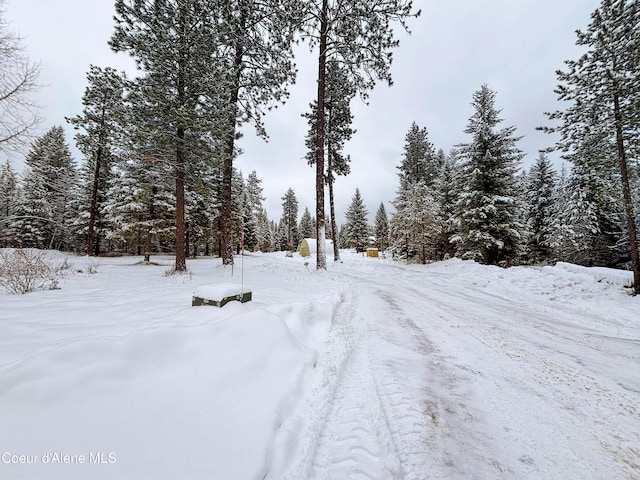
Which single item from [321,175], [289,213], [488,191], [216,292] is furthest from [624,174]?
[289,213]

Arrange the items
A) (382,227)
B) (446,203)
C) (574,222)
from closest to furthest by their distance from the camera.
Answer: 1. (574,222)
2. (446,203)
3. (382,227)

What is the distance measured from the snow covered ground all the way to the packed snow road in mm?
14

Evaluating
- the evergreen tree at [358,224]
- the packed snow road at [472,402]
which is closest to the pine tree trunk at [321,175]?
the packed snow road at [472,402]

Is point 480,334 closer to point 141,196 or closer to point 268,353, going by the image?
point 268,353

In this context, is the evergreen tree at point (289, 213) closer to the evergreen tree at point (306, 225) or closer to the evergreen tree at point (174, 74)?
the evergreen tree at point (306, 225)

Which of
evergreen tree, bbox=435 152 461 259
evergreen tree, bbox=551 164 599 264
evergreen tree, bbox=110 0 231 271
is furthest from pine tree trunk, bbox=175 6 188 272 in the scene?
evergreen tree, bbox=551 164 599 264

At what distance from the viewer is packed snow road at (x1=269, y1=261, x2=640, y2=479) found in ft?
5.30

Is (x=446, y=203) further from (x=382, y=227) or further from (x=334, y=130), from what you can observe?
(x=382, y=227)

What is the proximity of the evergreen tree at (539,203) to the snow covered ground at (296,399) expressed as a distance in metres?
23.0

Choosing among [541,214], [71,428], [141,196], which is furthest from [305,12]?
[541,214]

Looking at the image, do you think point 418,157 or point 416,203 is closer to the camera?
point 416,203

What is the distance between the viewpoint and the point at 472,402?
225 centimetres

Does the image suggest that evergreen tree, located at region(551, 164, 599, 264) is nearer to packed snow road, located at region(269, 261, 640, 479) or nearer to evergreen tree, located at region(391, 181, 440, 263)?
evergreen tree, located at region(391, 181, 440, 263)

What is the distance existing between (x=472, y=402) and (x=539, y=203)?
27.8 m
